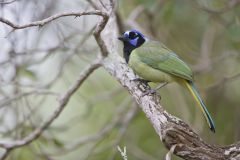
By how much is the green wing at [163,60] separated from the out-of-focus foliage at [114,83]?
79 cm

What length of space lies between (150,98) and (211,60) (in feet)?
7.59

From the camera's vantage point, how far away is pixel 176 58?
4.75m

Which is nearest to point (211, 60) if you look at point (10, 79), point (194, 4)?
point (194, 4)

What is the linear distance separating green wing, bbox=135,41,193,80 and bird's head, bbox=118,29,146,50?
13 cm

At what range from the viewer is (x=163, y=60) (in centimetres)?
474

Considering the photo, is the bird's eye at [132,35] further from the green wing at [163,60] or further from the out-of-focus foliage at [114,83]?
the out-of-focus foliage at [114,83]

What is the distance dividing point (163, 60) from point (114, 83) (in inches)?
117

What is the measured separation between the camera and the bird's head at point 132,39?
16.3 feet

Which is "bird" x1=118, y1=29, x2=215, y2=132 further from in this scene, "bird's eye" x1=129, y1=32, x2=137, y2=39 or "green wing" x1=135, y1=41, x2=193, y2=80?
"bird's eye" x1=129, y1=32, x2=137, y2=39

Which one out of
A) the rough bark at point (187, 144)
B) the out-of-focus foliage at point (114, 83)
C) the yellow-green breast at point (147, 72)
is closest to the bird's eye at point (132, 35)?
the yellow-green breast at point (147, 72)

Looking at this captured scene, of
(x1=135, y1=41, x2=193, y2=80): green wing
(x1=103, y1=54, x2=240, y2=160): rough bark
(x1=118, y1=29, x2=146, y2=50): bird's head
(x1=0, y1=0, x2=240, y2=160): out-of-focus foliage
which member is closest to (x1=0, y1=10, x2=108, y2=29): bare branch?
(x1=103, y1=54, x2=240, y2=160): rough bark

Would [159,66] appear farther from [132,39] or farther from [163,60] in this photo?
[132,39]

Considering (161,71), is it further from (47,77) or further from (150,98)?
(47,77)

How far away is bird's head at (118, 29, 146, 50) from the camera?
4965 mm
